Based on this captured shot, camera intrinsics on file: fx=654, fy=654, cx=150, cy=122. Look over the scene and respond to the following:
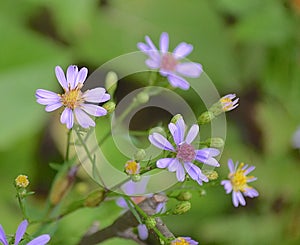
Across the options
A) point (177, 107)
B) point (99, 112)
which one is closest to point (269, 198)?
point (177, 107)

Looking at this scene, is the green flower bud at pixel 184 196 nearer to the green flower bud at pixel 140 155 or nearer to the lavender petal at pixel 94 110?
the green flower bud at pixel 140 155

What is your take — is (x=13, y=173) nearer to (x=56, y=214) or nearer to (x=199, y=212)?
(x=199, y=212)

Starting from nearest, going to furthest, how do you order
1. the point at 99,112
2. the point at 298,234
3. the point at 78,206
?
the point at 99,112
the point at 78,206
the point at 298,234

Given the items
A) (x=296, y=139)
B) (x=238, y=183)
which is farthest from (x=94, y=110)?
(x=296, y=139)

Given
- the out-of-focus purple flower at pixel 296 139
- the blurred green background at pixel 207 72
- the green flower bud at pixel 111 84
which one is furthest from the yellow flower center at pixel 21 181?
the out-of-focus purple flower at pixel 296 139

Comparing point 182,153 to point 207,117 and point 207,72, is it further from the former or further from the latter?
point 207,72

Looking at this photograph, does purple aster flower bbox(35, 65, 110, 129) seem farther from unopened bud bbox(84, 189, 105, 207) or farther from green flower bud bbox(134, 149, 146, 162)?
unopened bud bbox(84, 189, 105, 207)
